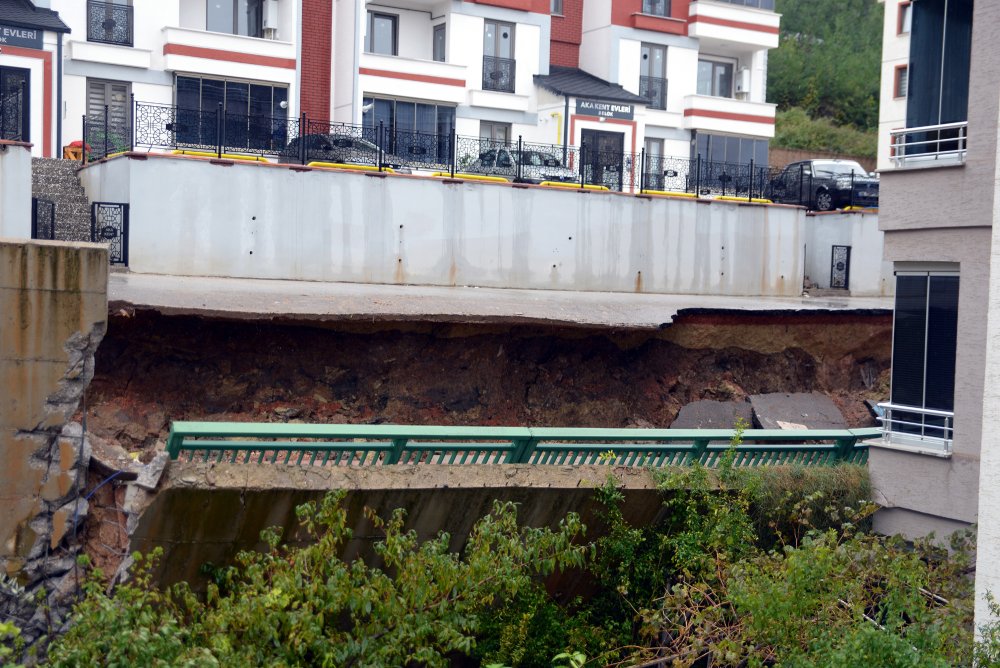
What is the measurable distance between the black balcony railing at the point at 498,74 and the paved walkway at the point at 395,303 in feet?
38.9

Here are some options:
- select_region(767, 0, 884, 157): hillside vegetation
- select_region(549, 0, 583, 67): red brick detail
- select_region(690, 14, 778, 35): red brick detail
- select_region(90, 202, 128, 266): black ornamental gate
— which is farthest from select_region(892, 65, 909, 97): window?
select_region(90, 202, 128, 266): black ornamental gate

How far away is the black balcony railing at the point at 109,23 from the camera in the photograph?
85.4 feet

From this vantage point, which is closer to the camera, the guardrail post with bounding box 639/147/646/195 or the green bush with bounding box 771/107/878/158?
the guardrail post with bounding box 639/147/646/195

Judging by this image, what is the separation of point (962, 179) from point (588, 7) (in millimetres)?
26024

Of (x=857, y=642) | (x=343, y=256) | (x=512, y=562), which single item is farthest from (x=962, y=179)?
(x=343, y=256)

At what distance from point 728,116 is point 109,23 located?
19.1 meters

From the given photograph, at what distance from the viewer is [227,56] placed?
1082 inches

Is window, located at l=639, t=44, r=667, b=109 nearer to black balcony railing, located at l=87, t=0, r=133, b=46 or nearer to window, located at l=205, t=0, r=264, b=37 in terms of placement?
window, located at l=205, t=0, r=264, b=37

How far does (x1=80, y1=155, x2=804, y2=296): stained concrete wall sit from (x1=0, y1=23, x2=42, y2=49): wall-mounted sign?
245 inches

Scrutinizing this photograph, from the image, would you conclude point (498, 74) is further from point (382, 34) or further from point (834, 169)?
point (834, 169)

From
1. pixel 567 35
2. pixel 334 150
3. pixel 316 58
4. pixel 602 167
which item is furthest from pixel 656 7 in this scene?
pixel 334 150

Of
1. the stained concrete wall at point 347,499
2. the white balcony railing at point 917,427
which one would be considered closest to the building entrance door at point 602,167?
the white balcony railing at point 917,427

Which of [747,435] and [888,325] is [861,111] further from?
[747,435]

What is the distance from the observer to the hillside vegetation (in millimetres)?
49719
